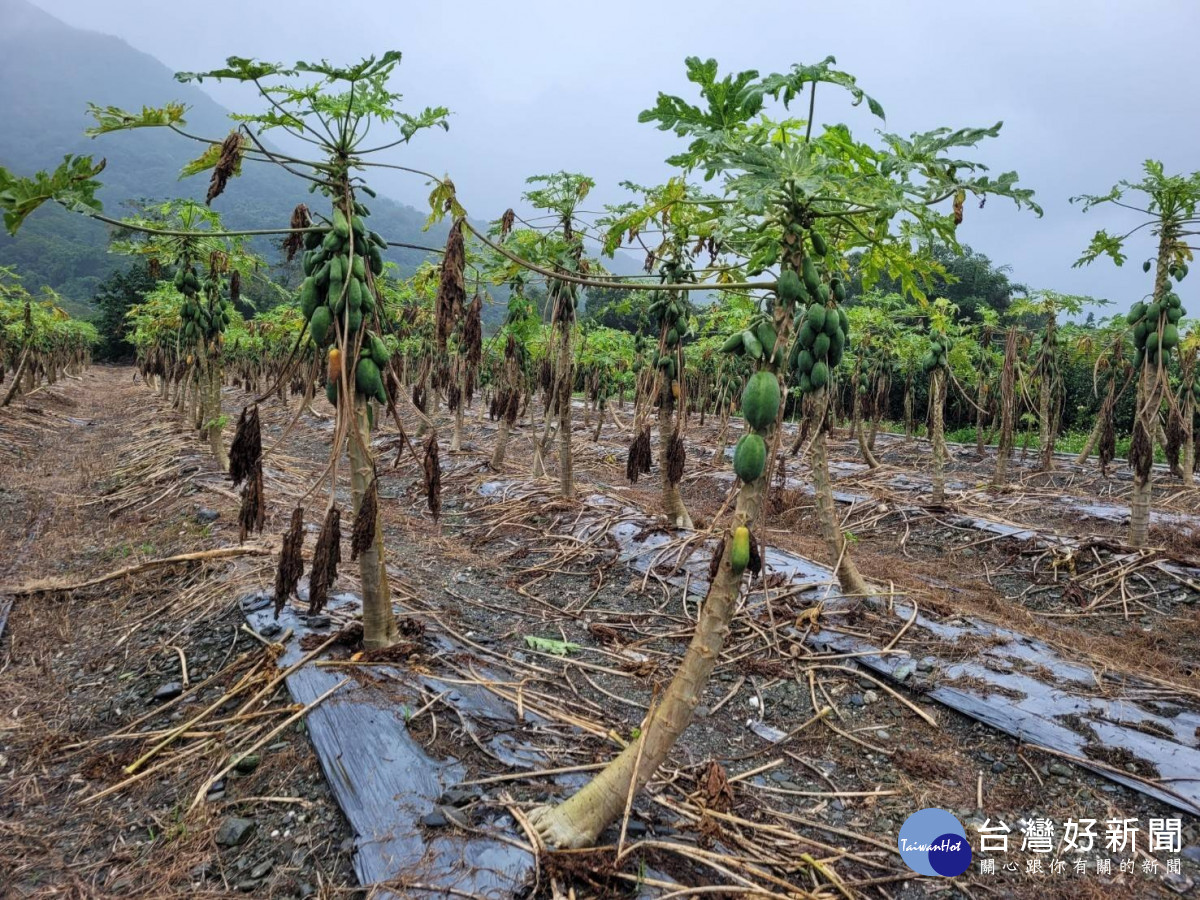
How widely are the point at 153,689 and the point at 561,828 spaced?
116 inches

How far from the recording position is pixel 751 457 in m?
2.09

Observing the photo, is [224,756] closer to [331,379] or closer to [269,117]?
[331,379]

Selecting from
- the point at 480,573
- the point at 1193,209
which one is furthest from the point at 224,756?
the point at 1193,209

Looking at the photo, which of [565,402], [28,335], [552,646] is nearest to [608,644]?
[552,646]

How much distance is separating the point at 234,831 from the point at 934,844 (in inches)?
119

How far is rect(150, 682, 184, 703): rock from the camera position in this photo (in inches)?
153

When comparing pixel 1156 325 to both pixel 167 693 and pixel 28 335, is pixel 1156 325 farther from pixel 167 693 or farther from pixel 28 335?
pixel 28 335

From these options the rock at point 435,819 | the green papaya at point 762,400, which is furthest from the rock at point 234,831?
the green papaya at point 762,400

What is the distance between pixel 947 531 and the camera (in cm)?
907

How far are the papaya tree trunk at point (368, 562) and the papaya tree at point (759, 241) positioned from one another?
5.52 ft

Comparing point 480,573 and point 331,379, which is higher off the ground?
point 331,379

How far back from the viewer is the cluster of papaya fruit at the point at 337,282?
3254 millimetres

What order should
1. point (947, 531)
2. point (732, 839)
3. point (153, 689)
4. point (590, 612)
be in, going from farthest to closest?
point (947, 531) → point (590, 612) → point (153, 689) → point (732, 839)

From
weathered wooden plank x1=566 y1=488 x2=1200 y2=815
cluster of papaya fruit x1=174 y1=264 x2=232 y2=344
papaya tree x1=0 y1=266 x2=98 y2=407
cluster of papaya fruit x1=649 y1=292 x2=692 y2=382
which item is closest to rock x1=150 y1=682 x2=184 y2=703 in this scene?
weathered wooden plank x1=566 y1=488 x2=1200 y2=815
